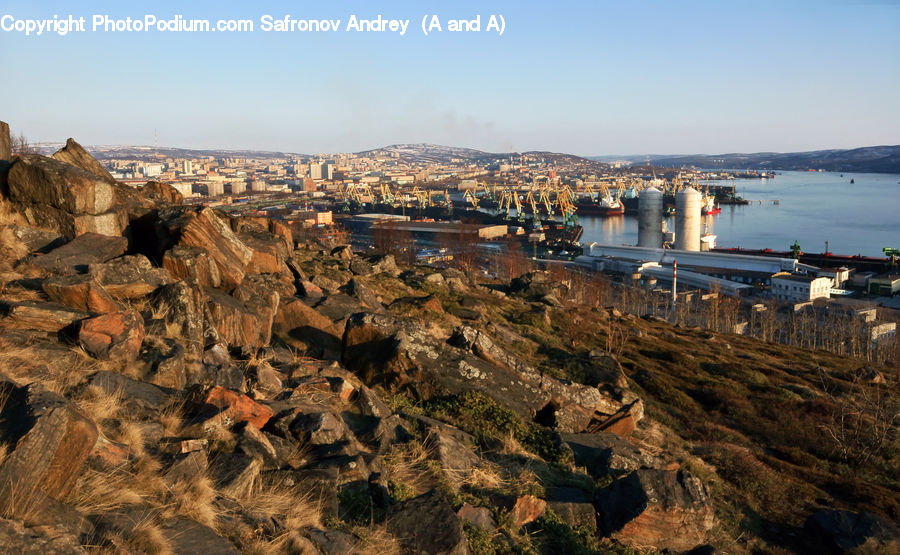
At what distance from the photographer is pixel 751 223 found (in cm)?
6800

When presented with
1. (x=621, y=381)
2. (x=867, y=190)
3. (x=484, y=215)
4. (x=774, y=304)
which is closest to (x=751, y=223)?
(x=484, y=215)

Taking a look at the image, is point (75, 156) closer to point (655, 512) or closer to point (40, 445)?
point (40, 445)

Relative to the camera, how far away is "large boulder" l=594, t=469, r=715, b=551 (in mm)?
3344

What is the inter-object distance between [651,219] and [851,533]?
41422 millimetres

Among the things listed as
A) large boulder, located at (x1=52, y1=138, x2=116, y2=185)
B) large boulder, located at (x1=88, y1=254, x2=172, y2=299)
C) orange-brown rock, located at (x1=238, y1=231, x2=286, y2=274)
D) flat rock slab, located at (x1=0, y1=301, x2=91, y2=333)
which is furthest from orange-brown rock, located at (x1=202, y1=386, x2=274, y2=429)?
large boulder, located at (x1=52, y1=138, x2=116, y2=185)

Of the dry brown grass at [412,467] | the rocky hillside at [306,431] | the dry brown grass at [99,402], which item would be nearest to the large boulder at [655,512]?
the rocky hillside at [306,431]

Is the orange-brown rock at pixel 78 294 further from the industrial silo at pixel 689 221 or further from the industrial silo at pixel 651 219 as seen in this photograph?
the industrial silo at pixel 651 219

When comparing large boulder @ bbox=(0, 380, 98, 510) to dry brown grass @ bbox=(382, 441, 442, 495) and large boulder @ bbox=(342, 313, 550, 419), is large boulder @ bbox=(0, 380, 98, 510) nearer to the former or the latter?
dry brown grass @ bbox=(382, 441, 442, 495)

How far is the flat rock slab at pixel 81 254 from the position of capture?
4.76 metres

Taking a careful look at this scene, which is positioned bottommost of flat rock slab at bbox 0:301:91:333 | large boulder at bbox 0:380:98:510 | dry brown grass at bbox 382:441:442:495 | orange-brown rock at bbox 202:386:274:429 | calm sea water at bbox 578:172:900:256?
calm sea water at bbox 578:172:900:256

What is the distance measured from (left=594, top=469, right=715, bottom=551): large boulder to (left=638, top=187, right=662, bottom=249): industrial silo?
4171cm

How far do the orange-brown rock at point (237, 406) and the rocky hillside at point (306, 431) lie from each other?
0.04 ft

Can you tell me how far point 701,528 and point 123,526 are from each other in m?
2.82

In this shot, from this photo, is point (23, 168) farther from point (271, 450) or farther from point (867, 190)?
point (867, 190)
